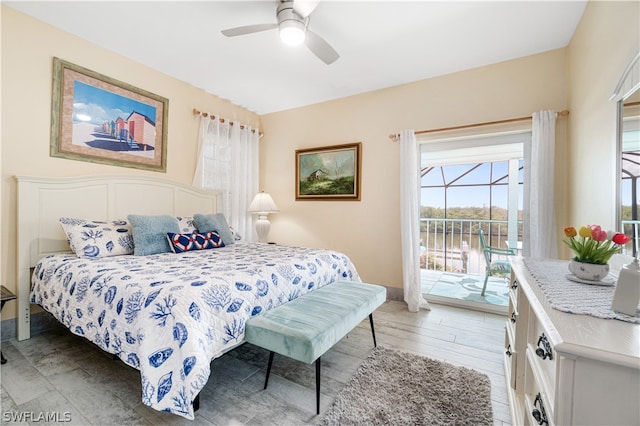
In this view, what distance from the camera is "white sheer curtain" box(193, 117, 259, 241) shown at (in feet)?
12.0

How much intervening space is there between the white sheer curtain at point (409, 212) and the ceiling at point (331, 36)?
884mm

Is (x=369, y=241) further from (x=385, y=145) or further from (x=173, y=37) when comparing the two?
(x=173, y=37)

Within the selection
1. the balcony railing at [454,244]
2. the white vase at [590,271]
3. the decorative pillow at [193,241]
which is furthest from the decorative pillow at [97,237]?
the balcony railing at [454,244]

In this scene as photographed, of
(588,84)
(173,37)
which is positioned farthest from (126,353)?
(588,84)

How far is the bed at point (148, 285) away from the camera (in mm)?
1298

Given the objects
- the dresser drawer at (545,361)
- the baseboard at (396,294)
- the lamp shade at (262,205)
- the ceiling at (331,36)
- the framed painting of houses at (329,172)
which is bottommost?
the baseboard at (396,294)

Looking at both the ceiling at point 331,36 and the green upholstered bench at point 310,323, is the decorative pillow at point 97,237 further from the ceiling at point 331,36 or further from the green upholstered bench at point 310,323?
the ceiling at point 331,36

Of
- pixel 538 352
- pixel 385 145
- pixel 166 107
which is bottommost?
pixel 538 352

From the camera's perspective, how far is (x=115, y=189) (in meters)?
2.77

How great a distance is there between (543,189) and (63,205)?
431 cm

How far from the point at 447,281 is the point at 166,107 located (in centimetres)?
419

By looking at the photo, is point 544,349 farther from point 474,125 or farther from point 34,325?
point 34,325

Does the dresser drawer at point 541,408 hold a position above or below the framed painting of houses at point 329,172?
below

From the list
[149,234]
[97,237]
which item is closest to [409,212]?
[149,234]
